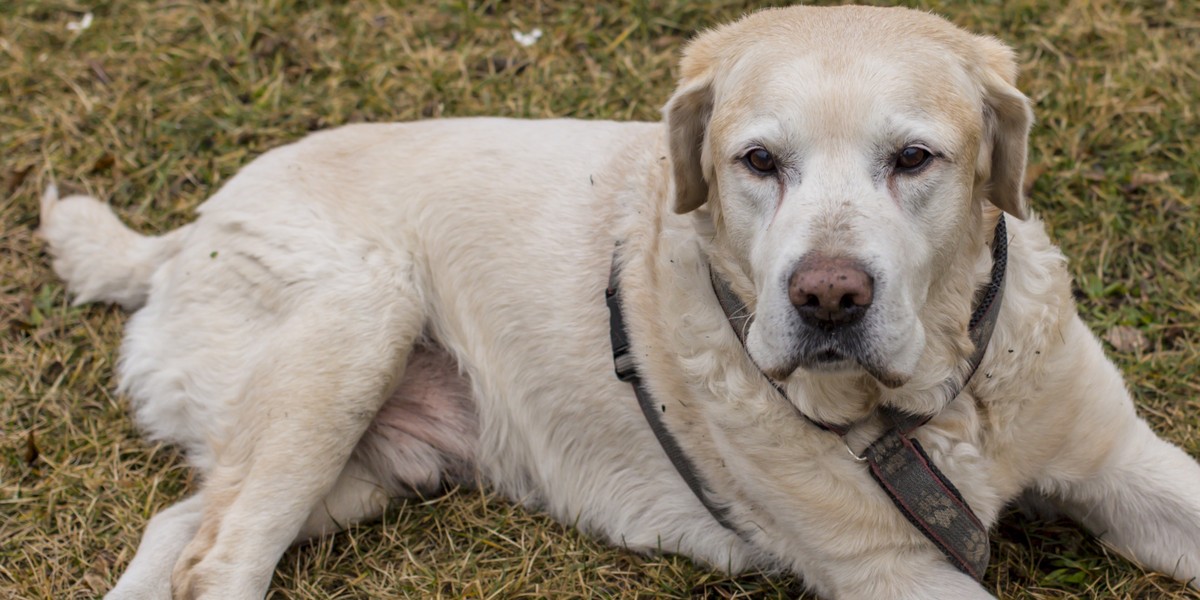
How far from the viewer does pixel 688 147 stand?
302cm

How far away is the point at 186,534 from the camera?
3.72 meters

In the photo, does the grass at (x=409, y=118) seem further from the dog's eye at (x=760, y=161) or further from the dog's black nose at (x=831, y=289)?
the dog's eye at (x=760, y=161)

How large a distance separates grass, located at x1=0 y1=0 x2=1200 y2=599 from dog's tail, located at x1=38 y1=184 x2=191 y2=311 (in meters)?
0.13

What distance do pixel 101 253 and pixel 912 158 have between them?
307 centimetres

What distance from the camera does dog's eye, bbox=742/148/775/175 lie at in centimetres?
272

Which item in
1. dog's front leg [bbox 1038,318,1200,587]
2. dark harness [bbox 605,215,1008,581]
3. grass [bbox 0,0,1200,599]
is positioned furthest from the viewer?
grass [bbox 0,0,1200,599]

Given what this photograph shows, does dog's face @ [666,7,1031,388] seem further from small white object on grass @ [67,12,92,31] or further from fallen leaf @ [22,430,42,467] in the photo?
small white object on grass @ [67,12,92,31]

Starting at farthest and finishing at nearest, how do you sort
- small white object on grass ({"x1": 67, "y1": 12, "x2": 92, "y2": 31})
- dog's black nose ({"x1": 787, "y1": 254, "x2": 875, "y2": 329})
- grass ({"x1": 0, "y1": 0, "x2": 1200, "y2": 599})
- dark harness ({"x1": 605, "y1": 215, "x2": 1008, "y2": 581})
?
small white object on grass ({"x1": 67, "y1": 12, "x2": 92, "y2": 31}), grass ({"x1": 0, "y1": 0, "x2": 1200, "y2": 599}), dark harness ({"x1": 605, "y1": 215, "x2": 1008, "y2": 581}), dog's black nose ({"x1": 787, "y1": 254, "x2": 875, "y2": 329})

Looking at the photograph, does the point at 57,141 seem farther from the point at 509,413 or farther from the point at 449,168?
the point at 509,413

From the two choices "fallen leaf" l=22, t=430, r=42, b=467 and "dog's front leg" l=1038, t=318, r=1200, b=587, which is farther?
"fallen leaf" l=22, t=430, r=42, b=467

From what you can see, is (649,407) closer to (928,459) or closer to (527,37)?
(928,459)

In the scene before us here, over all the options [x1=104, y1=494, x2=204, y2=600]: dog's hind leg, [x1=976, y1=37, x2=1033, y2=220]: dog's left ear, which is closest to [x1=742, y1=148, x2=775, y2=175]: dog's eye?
[x1=976, y1=37, x2=1033, y2=220]: dog's left ear

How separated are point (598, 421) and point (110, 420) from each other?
1818 mm

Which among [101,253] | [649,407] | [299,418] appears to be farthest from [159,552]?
[649,407]
